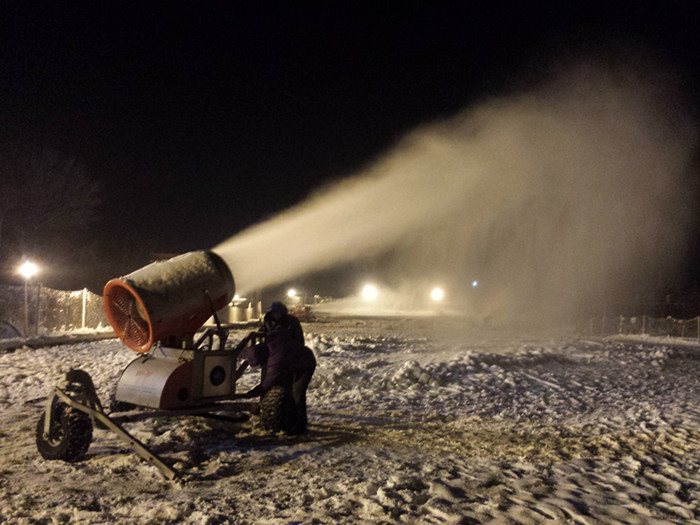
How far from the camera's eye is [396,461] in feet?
18.6

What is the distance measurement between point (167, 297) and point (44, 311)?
73.4 feet

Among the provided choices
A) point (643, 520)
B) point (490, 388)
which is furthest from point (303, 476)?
point (490, 388)

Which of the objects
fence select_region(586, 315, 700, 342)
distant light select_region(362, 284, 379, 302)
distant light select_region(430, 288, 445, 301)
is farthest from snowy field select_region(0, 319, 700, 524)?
distant light select_region(362, 284, 379, 302)

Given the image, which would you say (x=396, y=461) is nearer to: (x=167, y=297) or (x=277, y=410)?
(x=277, y=410)

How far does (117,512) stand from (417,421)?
466cm

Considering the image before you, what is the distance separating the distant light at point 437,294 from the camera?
8528 centimetres

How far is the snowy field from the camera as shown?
427 cm

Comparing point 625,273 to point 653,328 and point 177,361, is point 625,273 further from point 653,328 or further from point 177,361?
point 177,361

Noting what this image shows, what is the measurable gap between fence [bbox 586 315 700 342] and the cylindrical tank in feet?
99.0

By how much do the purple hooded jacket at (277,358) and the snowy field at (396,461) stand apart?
72 centimetres

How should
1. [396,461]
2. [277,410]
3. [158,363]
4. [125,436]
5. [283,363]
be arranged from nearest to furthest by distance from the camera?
[125,436] < [396,461] < [158,363] < [277,410] < [283,363]

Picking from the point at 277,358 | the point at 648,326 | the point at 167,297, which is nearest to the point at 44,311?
the point at 277,358

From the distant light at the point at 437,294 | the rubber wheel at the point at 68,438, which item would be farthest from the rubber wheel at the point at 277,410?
the distant light at the point at 437,294

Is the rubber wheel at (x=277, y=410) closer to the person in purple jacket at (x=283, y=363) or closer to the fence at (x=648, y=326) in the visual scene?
the person in purple jacket at (x=283, y=363)
